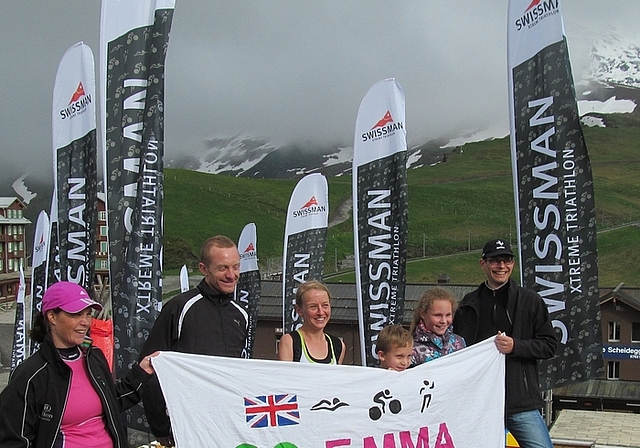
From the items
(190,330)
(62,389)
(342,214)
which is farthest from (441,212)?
(62,389)

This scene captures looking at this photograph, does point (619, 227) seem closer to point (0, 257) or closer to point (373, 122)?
point (0, 257)

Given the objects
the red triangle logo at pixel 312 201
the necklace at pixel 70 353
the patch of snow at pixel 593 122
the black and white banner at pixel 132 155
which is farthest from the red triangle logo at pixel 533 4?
the patch of snow at pixel 593 122

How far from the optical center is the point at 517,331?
185 inches

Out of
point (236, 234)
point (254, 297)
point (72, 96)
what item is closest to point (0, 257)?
point (236, 234)

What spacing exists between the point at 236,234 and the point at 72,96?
3379 inches

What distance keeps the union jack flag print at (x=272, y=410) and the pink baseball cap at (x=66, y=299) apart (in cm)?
125

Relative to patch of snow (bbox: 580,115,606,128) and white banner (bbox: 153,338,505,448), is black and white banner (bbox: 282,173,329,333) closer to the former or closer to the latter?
white banner (bbox: 153,338,505,448)

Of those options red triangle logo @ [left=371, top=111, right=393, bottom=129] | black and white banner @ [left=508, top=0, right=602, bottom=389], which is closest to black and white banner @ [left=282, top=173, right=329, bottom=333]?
red triangle logo @ [left=371, top=111, right=393, bottom=129]

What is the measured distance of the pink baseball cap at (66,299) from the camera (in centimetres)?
358

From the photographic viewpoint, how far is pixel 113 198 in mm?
6648

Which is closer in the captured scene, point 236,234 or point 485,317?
point 485,317

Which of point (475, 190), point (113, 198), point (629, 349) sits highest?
point (475, 190)

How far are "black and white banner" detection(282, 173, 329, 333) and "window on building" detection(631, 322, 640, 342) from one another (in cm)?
1833

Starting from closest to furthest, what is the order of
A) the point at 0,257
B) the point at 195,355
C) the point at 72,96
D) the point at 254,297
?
the point at 195,355 → the point at 72,96 → the point at 254,297 → the point at 0,257
